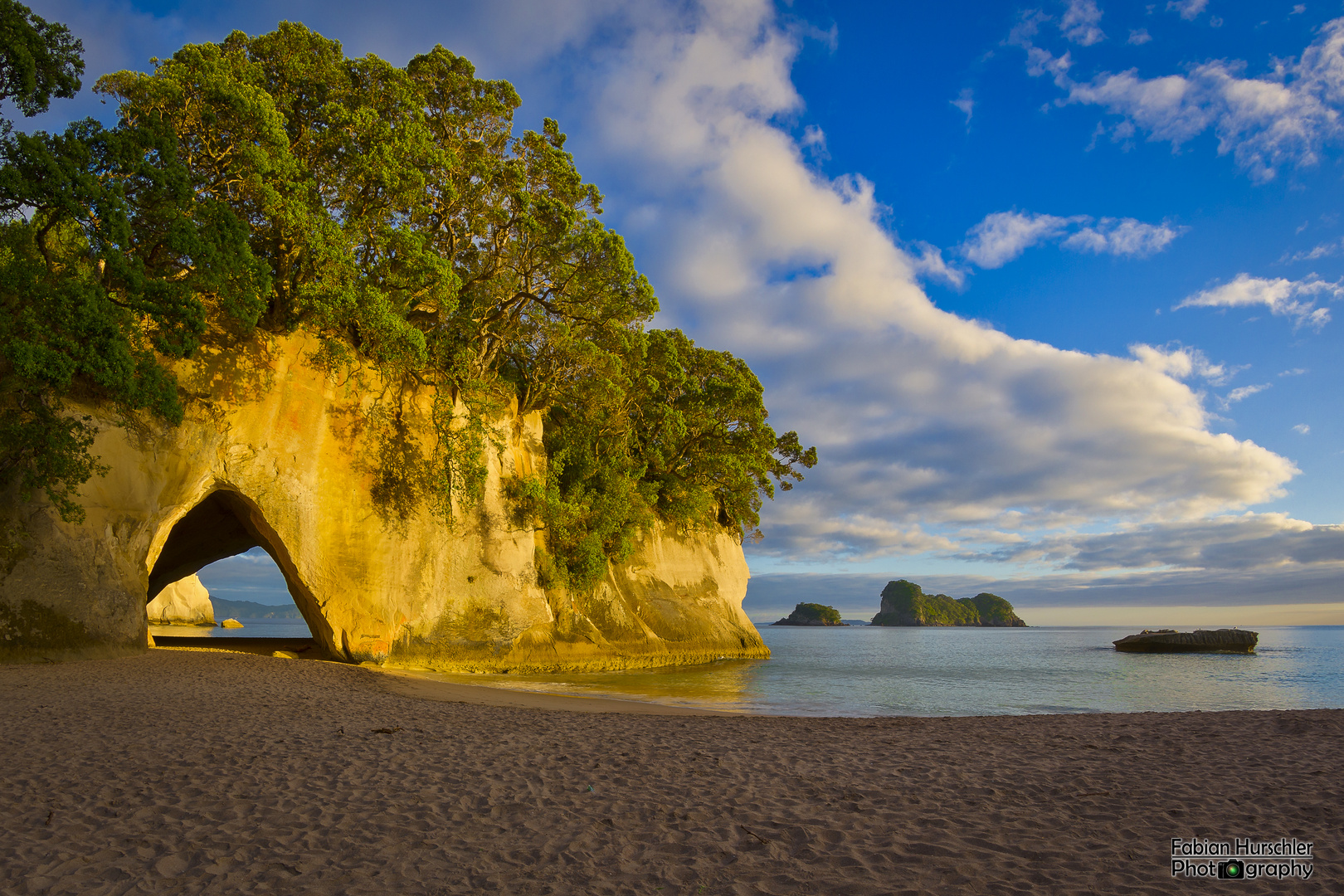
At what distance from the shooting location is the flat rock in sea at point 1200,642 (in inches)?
1708

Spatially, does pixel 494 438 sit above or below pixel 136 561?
above

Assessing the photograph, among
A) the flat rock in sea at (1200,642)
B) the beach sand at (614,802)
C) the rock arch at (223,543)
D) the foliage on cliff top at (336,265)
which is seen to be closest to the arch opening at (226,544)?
the rock arch at (223,543)

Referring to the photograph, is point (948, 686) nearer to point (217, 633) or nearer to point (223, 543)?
point (223, 543)

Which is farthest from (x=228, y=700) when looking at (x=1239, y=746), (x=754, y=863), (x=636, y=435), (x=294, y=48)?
(x=636, y=435)

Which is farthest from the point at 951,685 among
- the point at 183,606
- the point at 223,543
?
the point at 183,606

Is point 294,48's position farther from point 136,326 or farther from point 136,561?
point 136,561

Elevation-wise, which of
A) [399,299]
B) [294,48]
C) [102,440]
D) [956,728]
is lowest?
[956,728]

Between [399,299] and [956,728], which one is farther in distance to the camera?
[399,299]

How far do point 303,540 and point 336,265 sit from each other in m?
7.09

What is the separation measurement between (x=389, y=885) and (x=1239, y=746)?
9.70m

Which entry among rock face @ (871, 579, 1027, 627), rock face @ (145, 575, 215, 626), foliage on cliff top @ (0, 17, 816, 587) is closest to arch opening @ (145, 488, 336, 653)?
foliage on cliff top @ (0, 17, 816, 587)

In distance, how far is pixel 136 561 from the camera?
14.3 m

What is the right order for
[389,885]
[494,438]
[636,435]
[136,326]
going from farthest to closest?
[636,435] → [494,438] → [136,326] → [389,885]

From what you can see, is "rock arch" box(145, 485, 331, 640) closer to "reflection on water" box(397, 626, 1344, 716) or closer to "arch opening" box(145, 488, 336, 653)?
"arch opening" box(145, 488, 336, 653)
